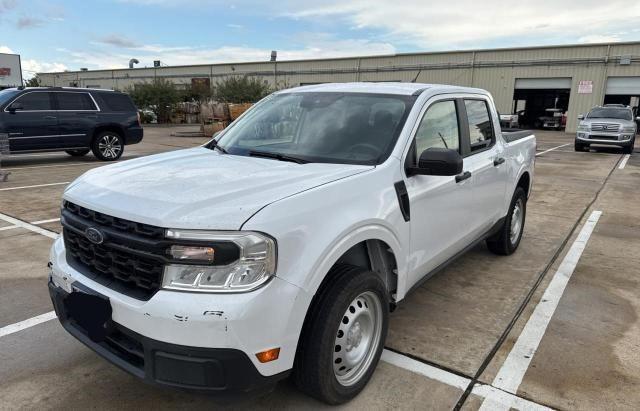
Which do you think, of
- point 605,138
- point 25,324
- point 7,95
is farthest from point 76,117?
point 605,138

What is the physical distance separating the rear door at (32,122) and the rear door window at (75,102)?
22 centimetres

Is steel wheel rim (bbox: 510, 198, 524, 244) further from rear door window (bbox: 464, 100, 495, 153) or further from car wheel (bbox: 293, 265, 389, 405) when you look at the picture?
car wheel (bbox: 293, 265, 389, 405)

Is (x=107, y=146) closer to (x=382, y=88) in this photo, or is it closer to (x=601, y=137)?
(x=382, y=88)

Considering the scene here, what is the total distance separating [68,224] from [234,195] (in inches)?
41.4

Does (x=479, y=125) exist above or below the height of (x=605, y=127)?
above

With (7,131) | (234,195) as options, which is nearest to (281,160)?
(234,195)

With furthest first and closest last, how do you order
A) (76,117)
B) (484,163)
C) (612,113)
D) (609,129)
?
(612,113), (609,129), (76,117), (484,163)

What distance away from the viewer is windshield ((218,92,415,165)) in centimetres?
315

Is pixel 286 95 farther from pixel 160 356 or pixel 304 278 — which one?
pixel 160 356

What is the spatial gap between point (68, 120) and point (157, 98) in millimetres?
23522

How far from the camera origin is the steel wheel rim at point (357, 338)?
2.57 metres

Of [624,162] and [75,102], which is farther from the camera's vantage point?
[624,162]

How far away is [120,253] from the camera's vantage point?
7.50 ft

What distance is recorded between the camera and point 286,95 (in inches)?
160
